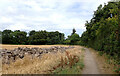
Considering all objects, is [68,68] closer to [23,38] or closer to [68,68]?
[68,68]

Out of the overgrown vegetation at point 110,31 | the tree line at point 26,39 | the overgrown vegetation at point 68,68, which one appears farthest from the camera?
the tree line at point 26,39

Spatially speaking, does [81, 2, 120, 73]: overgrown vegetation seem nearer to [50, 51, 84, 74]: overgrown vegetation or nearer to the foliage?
[50, 51, 84, 74]: overgrown vegetation

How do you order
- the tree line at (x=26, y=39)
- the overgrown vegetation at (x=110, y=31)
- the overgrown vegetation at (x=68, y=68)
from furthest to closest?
the tree line at (x=26, y=39) → the overgrown vegetation at (x=110, y=31) → the overgrown vegetation at (x=68, y=68)

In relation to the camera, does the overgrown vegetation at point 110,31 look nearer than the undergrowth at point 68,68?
No

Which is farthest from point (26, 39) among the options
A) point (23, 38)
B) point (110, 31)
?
point (110, 31)

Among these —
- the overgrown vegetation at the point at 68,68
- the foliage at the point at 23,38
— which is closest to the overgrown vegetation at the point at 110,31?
the overgrown vegetation at the point at 68,68

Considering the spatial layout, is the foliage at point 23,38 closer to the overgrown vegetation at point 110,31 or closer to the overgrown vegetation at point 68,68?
the overgrown vegetation at point 110,31

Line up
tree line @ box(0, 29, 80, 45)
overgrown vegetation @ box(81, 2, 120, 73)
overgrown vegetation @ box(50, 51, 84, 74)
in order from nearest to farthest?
overgrown vegetation @ box(50, 51, 84, 74)
overgrown vegetation @ box(81, 2, 120, 73)
tree line @ box(0, 29, 80, 45)

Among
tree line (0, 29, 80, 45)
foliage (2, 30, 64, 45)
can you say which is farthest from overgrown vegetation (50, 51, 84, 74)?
foliage (2, 30, 64, 45)

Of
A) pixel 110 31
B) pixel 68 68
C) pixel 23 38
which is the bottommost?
pixel 68 68

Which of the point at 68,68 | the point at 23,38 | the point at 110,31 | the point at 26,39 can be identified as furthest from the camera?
the point at 26,39

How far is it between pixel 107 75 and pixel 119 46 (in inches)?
87.6

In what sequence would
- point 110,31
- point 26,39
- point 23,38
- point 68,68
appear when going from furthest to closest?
point 26,39
point 23,38
point 110,31
point 68,68

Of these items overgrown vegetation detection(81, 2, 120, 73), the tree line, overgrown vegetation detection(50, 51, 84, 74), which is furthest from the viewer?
the tree line
